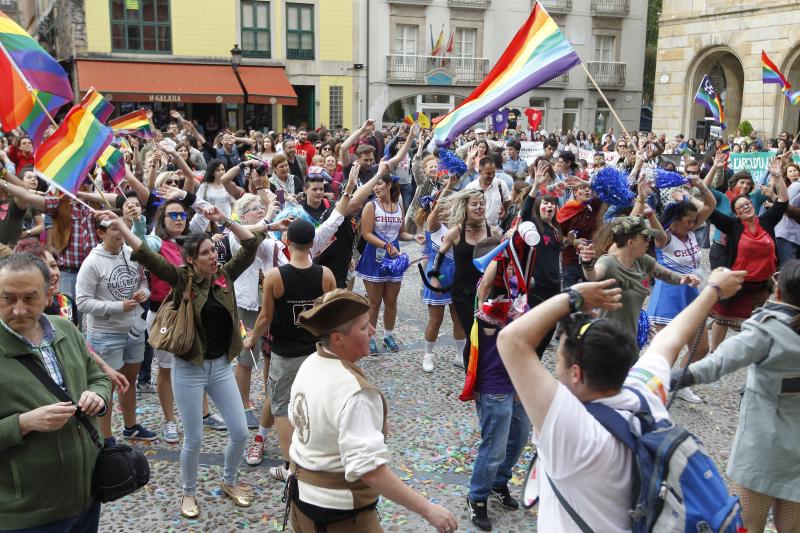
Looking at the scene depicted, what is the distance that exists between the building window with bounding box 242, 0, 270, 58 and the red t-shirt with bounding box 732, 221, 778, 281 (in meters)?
24.8

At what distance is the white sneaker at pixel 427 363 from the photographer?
6984 mm

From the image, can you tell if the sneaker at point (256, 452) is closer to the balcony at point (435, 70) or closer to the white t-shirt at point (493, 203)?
the white t-shirt at point (493, 203)

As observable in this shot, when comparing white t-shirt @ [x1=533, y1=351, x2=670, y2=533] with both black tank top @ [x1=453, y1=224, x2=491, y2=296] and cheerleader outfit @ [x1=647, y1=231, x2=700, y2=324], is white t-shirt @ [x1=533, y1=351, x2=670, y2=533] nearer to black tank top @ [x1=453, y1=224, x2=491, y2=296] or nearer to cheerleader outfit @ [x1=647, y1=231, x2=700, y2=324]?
black tank top @ [x1=453, y1=224, x2=491, y2=296]

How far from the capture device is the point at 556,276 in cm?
682

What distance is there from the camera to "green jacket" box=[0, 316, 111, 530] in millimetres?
2721

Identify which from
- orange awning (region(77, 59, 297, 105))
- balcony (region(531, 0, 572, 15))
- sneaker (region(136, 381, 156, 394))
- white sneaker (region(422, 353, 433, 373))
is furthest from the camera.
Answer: balcony (region(531, 0, 572, 15))

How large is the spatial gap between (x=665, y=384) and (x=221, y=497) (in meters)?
3.23

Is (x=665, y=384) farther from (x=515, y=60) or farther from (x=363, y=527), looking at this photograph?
(x=515, y=60)

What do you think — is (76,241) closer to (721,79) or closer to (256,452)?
(256,452)

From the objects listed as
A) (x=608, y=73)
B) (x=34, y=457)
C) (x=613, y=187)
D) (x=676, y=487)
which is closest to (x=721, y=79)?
(x=608, y=73)

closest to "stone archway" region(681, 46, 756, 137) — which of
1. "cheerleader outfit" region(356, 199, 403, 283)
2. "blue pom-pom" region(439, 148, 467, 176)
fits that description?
"blue pom-pom" region(439, 148, 467, 176)

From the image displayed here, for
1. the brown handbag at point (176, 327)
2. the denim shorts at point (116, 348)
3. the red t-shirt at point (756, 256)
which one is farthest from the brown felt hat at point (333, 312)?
the red t-shirt at point (756, 256)

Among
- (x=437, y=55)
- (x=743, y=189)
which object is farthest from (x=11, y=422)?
(x=437, y=55)

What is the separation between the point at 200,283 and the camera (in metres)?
4.46
